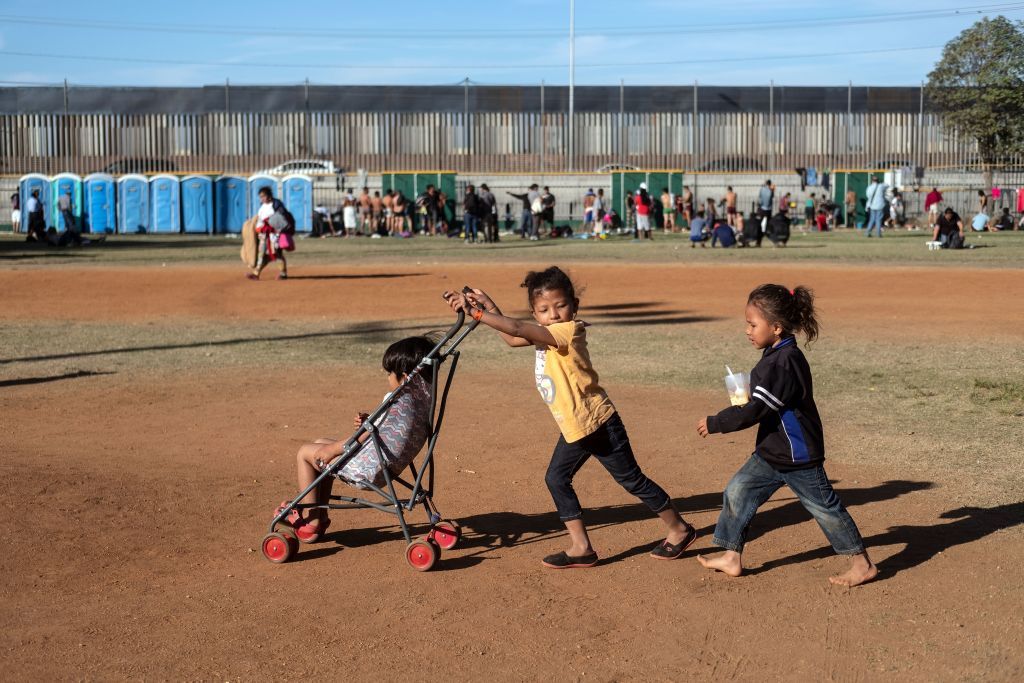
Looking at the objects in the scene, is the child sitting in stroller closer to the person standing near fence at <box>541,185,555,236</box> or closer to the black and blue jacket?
the black and blue jacket

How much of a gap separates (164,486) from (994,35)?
4072cm

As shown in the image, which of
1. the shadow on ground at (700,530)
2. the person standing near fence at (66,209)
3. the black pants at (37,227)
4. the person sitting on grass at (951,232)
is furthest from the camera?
the person standing near fence at (66,209)

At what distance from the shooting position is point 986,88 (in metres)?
41.8

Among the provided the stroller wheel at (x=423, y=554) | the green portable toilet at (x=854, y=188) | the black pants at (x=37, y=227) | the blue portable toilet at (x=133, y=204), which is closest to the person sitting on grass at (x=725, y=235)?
the green portable toilet at (x=854, y=188)

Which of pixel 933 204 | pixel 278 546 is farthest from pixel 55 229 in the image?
pixel 278 546

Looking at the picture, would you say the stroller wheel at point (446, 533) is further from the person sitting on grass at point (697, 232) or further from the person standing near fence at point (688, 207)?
the person standing near fence at point (688, 207)

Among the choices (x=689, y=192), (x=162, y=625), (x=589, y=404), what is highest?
(x=689, y=192)

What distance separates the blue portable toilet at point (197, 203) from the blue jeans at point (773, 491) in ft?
117

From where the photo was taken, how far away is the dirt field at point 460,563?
469cm

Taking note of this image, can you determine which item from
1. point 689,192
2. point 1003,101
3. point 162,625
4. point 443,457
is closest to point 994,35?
point 1003,101

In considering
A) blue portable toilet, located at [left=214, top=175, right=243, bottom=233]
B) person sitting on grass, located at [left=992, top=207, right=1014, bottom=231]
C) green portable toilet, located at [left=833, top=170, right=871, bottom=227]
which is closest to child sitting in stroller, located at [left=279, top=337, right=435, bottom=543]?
blue portable toilet, located at [left=214, top=175, right=243, bottom=233]

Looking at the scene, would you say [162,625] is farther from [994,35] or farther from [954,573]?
[994,35]

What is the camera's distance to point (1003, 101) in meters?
41.3

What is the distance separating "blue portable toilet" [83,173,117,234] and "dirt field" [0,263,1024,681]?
29729 millimetres
